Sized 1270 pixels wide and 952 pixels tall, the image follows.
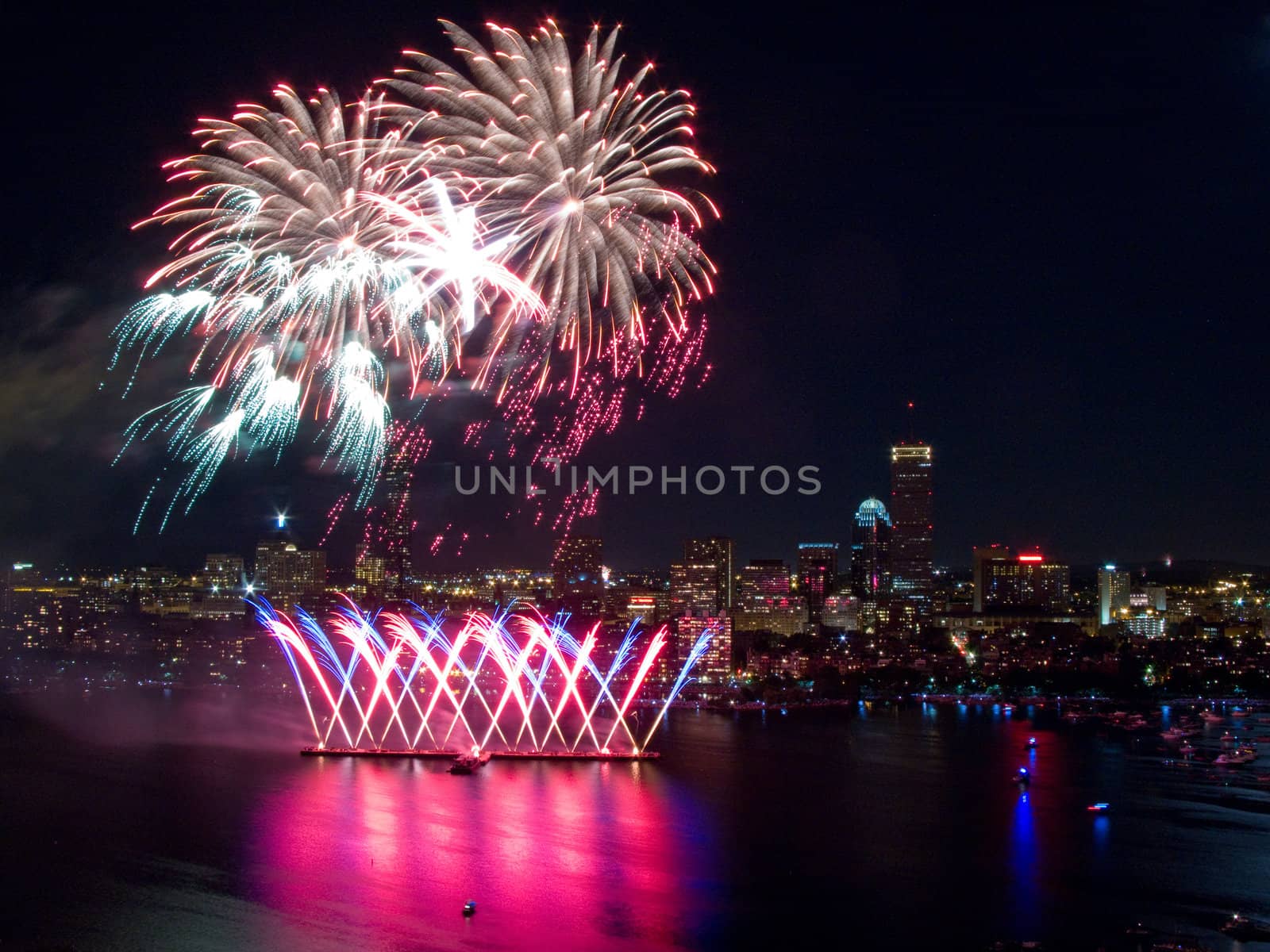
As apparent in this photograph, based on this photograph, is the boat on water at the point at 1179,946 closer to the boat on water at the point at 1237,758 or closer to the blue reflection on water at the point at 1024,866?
the blue reflection on water at the point at 1024,866

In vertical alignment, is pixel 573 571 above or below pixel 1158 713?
above

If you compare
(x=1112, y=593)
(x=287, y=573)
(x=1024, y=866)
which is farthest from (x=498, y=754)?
(x=1112, y=593)

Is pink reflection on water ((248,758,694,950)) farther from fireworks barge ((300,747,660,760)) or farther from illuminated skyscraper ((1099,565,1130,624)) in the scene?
illuminated skyscraper ((1099,565,1130,624))

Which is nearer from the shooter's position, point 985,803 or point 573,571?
point 985,803

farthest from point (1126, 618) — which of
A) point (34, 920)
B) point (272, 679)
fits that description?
point (34, 920)

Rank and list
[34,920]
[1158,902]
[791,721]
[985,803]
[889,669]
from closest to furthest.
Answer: [34,920]
[1158,902]
[985,803]
[791,721]
[889,669]

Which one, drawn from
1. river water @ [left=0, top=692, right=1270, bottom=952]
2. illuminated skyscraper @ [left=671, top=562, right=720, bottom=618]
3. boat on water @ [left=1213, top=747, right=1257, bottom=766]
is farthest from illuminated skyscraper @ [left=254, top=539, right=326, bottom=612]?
boat on water @ [left=1213, top=747, right=1257, bottom=766]

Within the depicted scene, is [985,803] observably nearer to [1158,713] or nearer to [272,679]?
[1158,713]

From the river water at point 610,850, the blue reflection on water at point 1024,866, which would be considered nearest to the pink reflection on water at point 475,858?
the river water at point 610,850
